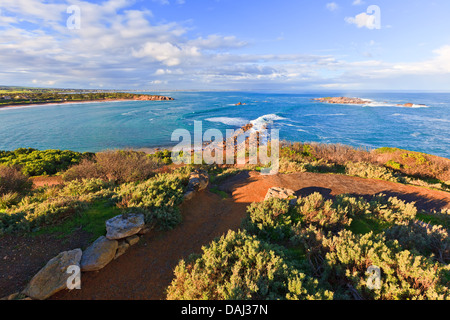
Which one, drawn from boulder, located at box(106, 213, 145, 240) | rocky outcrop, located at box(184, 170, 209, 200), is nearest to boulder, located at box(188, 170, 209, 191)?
rocky outcrop, located at box(184, 170, 209, 200)

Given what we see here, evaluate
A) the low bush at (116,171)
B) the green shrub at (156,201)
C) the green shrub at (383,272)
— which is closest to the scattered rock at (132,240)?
the green shrub at (156,201)

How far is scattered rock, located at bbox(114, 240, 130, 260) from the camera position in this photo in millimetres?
5572

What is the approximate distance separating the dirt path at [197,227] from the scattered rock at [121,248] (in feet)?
0.42

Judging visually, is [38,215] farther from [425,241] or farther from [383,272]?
[425,241]

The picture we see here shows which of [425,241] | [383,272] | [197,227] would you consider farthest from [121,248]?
[425,241]

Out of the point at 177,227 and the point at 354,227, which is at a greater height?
the point at 354,227

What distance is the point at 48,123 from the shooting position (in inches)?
1873

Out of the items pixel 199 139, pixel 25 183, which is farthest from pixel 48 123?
pixel 25 183

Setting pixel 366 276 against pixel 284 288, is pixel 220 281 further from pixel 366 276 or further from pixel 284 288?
pixel 366 276

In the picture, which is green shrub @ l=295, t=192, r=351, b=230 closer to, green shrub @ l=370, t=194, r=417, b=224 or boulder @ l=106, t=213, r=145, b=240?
green shrub @ l=370, t=194, r=417, b=224

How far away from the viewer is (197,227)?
24.3 feet

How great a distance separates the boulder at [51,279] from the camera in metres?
4.08
